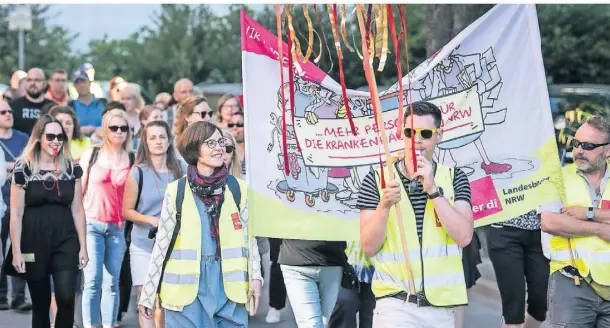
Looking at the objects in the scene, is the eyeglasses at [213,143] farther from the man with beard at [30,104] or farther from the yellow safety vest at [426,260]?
the man with beard at [30,104]

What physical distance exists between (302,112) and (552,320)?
1789 millimetres

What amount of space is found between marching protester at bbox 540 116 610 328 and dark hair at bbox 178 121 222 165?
1.88 m

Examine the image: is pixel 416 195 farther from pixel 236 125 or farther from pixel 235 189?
pixel 236 125

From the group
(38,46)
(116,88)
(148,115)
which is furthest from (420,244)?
(38,46)

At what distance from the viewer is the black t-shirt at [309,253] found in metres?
Result: 7.41

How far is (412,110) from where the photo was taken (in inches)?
225

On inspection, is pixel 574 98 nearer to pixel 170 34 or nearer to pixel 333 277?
pixel 333 277

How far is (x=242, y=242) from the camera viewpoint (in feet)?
21.5

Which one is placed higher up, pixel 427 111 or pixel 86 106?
pixel 86 106

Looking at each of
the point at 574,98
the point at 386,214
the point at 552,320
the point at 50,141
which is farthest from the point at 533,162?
the point at 574,98

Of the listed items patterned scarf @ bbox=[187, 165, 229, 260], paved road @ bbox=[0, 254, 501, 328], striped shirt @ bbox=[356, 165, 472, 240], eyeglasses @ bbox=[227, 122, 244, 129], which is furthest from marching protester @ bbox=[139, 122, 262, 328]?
paved road @ bbox=[0, 254, 501, 328]

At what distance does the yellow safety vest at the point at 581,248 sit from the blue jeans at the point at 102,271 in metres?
3.81

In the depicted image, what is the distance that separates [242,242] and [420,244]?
4.06 ft

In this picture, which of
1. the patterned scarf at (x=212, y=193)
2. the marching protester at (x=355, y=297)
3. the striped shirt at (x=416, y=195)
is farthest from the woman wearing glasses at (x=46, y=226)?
the striped shirt at (x=416, y=195)
